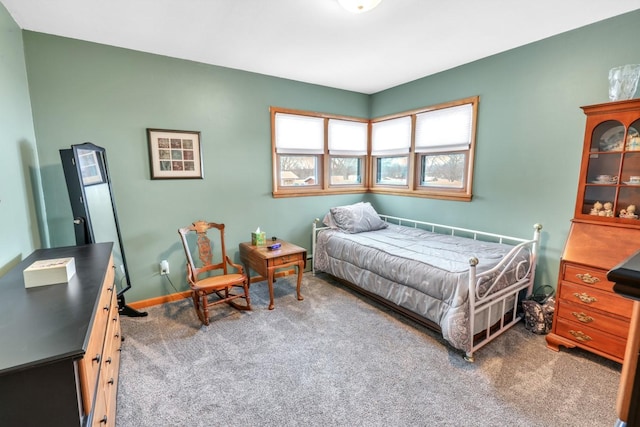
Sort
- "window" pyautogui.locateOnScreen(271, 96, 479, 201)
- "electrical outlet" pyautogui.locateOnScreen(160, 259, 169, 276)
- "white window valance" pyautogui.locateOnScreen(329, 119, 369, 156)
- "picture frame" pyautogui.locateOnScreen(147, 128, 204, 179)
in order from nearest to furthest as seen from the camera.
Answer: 1. "picture frame" pyautogui.locateOnScreen(147, 128, 204, 179)
2. "electrical outlet" pyautogui.locateOnScreen(160, 259, 169, 276)
3. "window" pyautogui.locateOnScreen(271, 96, 479, 201)
4. "white window valance" pyautogui.locateOnScreen(329, 119, 369, 156)

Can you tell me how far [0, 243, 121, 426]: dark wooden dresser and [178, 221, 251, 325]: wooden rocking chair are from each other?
4.37ft

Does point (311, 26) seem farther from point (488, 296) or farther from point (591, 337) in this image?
point (591, 337)

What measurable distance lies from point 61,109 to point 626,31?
455 centimetres

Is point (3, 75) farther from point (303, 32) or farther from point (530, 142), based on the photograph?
point (530, 142)

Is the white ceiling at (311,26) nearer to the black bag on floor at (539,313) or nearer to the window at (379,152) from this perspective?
the window at (379,152)

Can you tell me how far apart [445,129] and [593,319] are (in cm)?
226

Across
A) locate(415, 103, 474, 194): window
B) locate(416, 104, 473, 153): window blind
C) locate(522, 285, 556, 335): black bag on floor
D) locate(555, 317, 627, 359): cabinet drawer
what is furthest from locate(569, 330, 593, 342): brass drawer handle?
locate(416, 104, 473, 153): window blind

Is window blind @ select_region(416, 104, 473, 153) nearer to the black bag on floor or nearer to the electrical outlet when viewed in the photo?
the black bag on floor

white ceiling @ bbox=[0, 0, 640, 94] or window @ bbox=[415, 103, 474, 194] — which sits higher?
white ceiling @ bbox=[0, 0, 640, 94]

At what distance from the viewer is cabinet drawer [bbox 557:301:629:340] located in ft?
6.44

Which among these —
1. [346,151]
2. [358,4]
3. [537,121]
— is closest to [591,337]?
[537,121]

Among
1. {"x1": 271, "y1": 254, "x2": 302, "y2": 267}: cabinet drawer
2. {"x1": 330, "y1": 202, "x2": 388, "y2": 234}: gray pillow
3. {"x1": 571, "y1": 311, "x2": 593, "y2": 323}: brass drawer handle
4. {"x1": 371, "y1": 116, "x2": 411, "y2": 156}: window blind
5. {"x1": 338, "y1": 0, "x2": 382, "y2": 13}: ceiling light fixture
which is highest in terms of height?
{"x1": 338, "y1": 0, "x2": 382, "y2": 13}: ceiling light fixture

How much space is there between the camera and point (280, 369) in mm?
2113

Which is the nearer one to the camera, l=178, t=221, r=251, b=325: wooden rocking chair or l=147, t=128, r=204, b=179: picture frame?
l=178, t=221, r=251, b=325: wooden rocking chair
